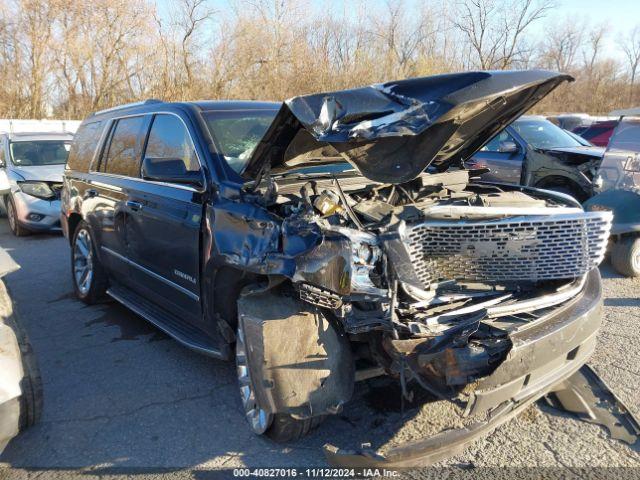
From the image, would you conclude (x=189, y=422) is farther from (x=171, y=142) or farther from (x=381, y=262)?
(x=171, y=142)

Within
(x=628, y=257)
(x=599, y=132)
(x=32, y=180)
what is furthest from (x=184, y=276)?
(x=599, y=132)

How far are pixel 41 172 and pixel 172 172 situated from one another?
7.15 meters

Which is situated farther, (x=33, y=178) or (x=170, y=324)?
(x=33, y=178)

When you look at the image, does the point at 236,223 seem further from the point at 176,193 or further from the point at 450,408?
the point at 450,408

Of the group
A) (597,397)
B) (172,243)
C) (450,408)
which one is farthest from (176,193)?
(597,397)

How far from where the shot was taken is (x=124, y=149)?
4824 millimetres

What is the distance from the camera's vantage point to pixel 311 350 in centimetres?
275

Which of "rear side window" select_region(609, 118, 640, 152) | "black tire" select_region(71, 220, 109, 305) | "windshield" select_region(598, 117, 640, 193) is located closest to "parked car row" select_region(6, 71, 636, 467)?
"black tire" select_region(71, 220, 109, 305)

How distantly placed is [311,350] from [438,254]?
33.8 inches

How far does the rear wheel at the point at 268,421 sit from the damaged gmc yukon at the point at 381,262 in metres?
0.02

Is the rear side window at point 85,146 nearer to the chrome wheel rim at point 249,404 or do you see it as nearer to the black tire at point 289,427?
the chrome wheel rim at point 249,404

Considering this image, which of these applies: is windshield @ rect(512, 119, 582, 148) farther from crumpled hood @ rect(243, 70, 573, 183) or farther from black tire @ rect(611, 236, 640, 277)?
crumpled hood @ rect(243, 70, 573, 183)

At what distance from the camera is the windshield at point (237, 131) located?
3.63 metres

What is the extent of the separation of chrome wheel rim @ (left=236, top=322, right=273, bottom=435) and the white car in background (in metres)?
7.29
